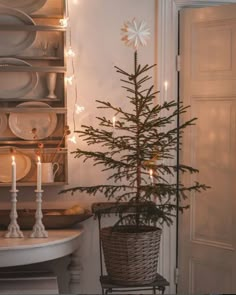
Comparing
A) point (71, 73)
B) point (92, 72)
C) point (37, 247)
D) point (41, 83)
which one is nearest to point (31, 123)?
point (41, 83)

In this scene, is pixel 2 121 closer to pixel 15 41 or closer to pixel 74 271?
pixel 15 41

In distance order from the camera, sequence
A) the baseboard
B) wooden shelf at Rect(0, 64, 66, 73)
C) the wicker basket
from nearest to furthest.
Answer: the wicker basket
the baseboard
wooden shelf at Rect(0, 64, 66, 73)

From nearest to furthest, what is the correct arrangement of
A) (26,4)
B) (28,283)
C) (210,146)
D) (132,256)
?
(132,256) < (28,283) < (26,4) < (210,146)

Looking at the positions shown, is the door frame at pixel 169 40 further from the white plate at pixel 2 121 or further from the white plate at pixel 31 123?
the white plate at pixel 2 121

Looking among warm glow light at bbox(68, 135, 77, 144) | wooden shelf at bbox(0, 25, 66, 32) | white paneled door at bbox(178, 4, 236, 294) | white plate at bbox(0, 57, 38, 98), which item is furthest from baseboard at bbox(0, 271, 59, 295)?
wooden shelf at bbox(0, 25, 66, 32)

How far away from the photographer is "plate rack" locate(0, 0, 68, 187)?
3691 mm

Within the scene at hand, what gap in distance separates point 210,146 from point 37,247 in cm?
133

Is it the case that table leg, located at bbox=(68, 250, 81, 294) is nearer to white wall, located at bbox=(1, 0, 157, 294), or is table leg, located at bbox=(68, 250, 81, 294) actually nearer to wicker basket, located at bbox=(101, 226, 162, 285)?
white wall, located at bbox=(1, 0, 157, 294)

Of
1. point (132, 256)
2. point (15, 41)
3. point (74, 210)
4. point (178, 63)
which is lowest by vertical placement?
point (132, 256)

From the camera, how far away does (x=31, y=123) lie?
3.78m

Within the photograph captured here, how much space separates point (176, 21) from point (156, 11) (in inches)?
5.9

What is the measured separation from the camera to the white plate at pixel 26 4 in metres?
3.73

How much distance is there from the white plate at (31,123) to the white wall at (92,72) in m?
0.14

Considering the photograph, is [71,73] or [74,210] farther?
[71,73]
